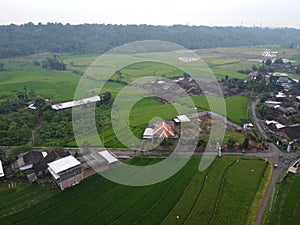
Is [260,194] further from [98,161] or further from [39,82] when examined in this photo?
[39,82]

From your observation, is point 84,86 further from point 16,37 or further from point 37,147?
point 16,37

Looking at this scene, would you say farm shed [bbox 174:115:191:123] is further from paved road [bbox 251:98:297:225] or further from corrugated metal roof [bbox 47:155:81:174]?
corrugated metal roof [bbox 47:155:81:174]

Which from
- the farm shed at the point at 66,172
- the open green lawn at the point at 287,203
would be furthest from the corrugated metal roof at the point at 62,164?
the open green lawn at the point at 287,203

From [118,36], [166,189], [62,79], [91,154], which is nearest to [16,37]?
[118,36]

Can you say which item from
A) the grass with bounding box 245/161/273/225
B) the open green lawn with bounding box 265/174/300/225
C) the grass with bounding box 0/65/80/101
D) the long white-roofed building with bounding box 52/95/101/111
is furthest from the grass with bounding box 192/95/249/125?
the grass with bounding box 0/65/80/101

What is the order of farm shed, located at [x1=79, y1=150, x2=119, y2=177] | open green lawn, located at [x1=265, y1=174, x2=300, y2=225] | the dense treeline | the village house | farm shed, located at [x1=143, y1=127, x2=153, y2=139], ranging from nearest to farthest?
open green lawn, located at [x1=265, y1=174, x2=300, y2=225]
the village house
farm shed, located at [x1=79, y1=150, x2=119, y2=177]
farm shed, located at [x1=143, y1=127, x2=153, y2=139]
the dense treeline
